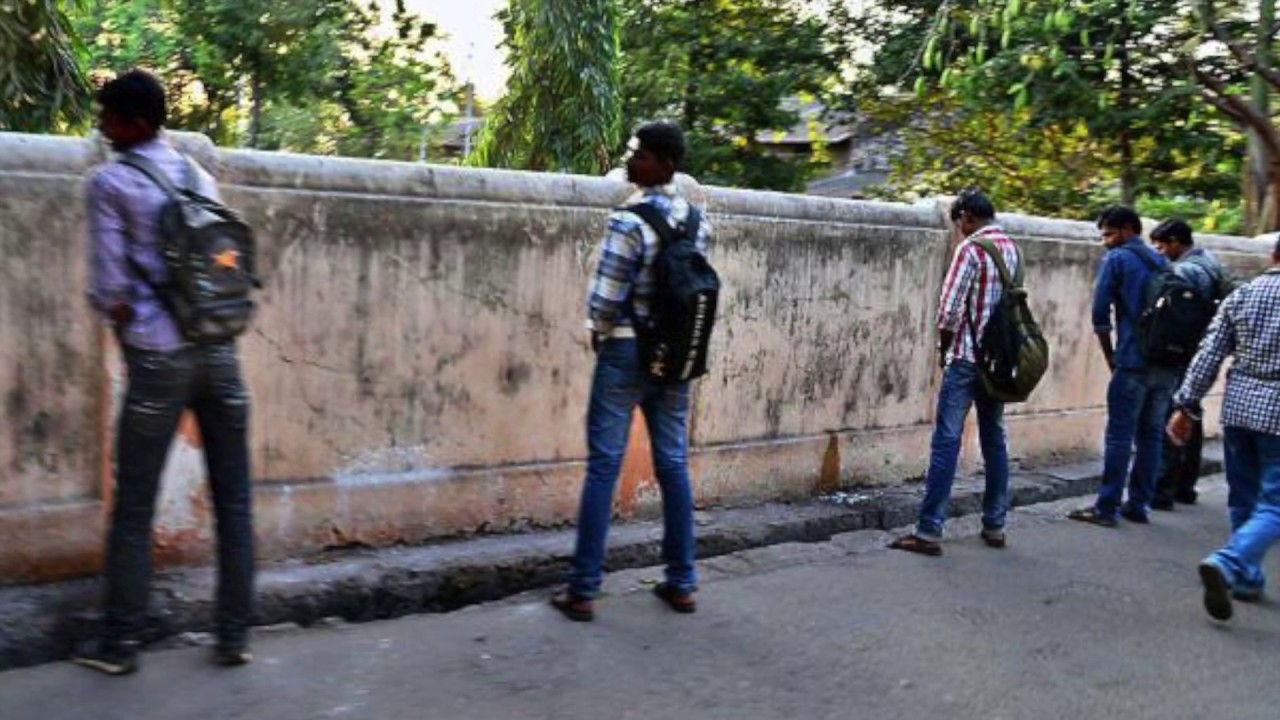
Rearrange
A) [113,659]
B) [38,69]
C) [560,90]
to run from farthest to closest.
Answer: [560,90] < [38,69] < [113,659]

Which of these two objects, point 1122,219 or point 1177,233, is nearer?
point 1122,219

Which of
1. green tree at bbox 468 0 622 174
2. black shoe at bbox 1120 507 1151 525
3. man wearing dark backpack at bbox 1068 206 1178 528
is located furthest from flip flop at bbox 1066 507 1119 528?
green tree at bbox 468 0 622 174

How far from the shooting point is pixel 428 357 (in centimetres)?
452

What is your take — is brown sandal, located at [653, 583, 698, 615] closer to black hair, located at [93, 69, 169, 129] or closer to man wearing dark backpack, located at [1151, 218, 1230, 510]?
black hair, located at [93, 69, 169, 129]

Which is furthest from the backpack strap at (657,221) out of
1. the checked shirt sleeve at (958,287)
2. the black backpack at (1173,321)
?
the black backpack at (1173,321)

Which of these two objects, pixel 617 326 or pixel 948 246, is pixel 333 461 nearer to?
pixel 617 326

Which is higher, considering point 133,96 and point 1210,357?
point 133,96

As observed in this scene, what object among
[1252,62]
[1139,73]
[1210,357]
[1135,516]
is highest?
[1139,73]

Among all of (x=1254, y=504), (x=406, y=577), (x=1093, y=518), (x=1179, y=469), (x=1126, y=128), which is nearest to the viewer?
(x=406, y=577)

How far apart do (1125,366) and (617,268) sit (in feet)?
11.7

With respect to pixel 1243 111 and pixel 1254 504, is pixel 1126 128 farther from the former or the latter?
pixel 1254 504

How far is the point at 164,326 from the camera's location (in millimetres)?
3219

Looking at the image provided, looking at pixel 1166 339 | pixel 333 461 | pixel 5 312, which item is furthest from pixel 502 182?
pixel 1166 339

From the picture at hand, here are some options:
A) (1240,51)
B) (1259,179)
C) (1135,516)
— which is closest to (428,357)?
(1135,516)
